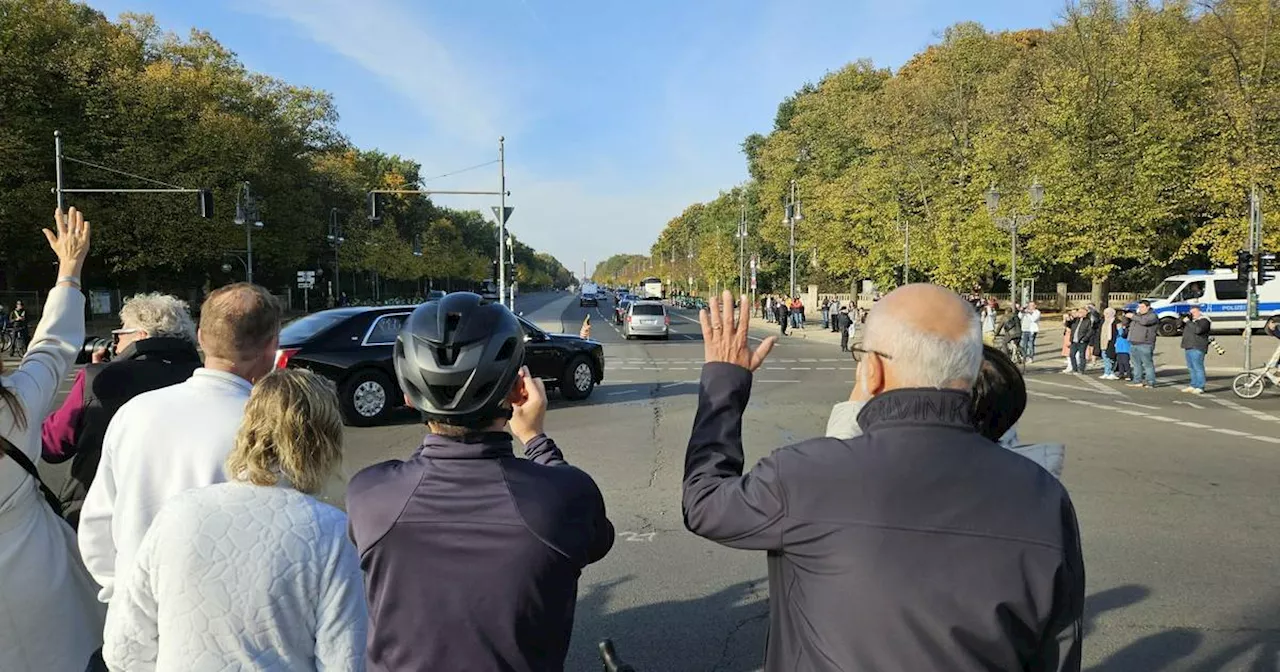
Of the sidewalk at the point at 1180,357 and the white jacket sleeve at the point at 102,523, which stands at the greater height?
the white jacket sleeve at the point at 102,523

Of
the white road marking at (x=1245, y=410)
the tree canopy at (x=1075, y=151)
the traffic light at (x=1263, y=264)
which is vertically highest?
the tree canopy at (x=1075, y=151)

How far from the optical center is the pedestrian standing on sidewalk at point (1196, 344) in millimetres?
15016

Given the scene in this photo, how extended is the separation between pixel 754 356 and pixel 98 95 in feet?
Result: 140

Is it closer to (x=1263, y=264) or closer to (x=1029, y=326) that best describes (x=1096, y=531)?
(x=1029, y=326)

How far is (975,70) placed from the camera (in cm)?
4450

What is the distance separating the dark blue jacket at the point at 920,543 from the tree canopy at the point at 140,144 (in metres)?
34.8

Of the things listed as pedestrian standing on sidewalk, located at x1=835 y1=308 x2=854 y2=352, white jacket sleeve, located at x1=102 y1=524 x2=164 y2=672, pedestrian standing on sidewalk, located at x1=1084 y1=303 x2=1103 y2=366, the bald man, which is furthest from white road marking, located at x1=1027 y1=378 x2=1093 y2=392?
white jacket sleeve, located at x1=102 y1=524 x2=164 y2=672

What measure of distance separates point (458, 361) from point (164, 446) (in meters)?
1.21

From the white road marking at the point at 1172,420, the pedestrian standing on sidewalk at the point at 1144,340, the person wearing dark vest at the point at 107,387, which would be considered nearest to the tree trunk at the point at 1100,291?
the pedestrian standing on sidewalk at the point at 1144,340

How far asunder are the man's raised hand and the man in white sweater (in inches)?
58.4

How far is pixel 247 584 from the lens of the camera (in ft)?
5.72

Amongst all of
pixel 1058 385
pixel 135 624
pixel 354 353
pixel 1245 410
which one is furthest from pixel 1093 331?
pixel 135 624

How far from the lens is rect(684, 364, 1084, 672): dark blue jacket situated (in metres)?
1.54

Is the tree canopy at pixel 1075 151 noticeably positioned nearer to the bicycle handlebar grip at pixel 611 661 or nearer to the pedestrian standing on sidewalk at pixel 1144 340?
the pedestrian standing on sidewalk at pixel 1144 340
